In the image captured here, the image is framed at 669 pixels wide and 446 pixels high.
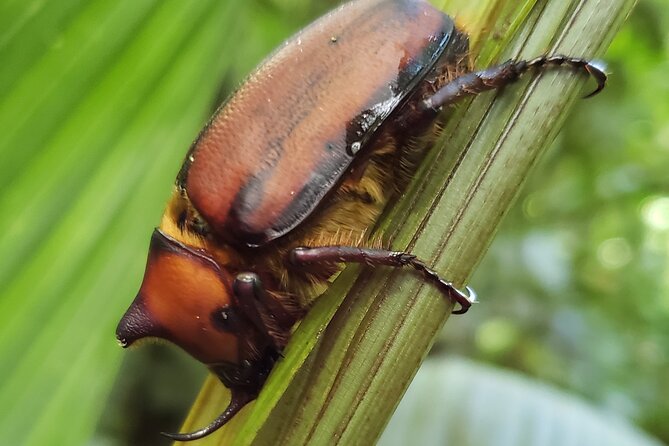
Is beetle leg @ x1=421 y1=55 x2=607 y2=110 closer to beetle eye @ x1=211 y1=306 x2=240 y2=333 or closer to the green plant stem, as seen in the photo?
the green plant stem

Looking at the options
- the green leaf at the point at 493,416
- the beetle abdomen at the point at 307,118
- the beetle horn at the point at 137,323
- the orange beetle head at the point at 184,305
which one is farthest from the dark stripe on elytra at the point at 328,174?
the green leaf at the point at 493,416

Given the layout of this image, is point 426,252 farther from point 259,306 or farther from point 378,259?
point 259,306

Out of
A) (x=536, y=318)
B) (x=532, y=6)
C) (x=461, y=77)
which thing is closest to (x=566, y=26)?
(x=532, y=6)

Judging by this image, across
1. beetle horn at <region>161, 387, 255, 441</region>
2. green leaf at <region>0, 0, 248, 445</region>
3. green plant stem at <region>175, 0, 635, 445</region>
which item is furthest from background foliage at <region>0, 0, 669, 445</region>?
green plant stem at <region>175, 0, 635, 445</region>

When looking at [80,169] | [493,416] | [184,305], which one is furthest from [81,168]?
[493,416]

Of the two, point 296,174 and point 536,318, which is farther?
point 536,318

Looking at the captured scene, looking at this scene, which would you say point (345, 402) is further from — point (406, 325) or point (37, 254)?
point (37, 254)
